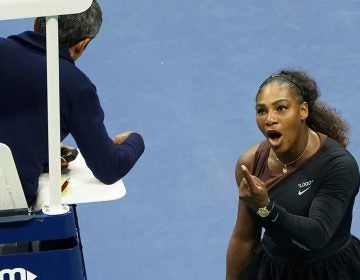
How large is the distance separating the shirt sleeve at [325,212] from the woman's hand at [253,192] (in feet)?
0.22

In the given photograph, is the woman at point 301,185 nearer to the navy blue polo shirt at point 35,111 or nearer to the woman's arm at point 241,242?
the woman's arm at point 241,242

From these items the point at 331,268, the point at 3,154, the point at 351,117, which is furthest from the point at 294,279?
the point at 351,117

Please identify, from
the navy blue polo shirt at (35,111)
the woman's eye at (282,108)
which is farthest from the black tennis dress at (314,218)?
the navy blue polo shirt at (35,111)

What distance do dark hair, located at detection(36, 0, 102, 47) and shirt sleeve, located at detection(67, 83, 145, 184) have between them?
0.21 metres

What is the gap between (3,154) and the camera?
2.55 meters

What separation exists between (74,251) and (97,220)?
275cm

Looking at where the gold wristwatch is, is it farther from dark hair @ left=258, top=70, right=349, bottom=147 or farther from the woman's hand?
dark hair @ left=258, top=70, right=349, bottom=147

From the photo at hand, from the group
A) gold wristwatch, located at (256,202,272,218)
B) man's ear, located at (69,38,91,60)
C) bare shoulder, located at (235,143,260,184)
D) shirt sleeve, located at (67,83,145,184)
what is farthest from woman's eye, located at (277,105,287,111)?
man's ear, located at (69,38,91,60)

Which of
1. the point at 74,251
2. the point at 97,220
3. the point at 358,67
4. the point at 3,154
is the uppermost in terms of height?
the point at 358,67

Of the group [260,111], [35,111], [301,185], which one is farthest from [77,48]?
[301,185]

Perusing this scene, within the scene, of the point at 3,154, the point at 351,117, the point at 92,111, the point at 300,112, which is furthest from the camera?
the point at 351,117

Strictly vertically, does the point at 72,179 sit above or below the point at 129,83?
below

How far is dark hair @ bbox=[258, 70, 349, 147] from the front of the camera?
347 centimetres

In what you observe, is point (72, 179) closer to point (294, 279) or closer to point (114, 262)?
point (294, 279)
